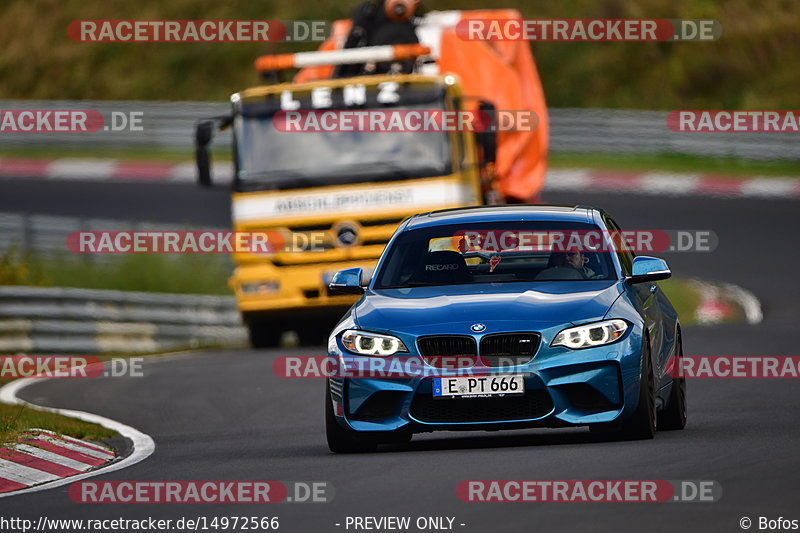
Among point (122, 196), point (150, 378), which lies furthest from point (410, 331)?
point (122, 196)

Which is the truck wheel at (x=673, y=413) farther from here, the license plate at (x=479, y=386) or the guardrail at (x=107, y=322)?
the guardrail at (x=107, y=322)

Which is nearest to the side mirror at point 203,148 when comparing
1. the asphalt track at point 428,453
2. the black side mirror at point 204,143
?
the black side mirror at point 204,143

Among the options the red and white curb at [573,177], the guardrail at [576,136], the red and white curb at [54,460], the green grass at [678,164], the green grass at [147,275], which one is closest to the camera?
the red and white curb at [54,460]

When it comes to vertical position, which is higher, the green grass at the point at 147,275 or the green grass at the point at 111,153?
the green grass at the point at 111,153

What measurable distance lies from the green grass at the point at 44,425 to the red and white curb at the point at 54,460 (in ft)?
0.41

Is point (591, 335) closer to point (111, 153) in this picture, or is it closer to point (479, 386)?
point (479, 386)

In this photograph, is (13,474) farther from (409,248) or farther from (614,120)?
(614,120)

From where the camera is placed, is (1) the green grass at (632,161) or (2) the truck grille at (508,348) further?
(1) the green grass at (632,161)

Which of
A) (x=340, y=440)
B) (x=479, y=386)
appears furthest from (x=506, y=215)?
(x=340, y=440)

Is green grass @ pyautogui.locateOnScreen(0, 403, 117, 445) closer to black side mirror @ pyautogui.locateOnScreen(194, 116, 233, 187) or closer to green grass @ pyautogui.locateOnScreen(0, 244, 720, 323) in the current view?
black side mirror @ pyautogui.locateOnScreen(194, 116, 233, 187)

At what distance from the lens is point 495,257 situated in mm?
11547

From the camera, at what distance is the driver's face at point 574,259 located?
37.1 feet

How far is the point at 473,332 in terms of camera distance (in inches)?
403

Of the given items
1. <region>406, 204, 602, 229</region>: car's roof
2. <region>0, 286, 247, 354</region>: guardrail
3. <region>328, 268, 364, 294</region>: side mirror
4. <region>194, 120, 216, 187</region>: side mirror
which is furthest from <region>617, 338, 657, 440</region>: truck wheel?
<region>0, 286, 247, 354</region>: guardrail
